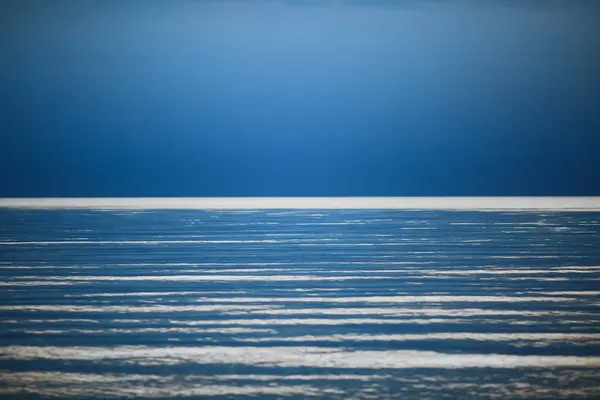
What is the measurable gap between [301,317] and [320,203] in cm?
363

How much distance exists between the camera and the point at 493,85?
216 inches

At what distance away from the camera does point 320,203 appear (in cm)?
497

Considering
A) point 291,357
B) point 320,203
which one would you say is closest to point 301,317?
point 291,357

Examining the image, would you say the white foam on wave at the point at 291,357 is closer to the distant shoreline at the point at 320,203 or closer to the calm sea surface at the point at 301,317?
the calm sea surface at the point at 301,317

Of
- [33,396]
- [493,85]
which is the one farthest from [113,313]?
[493,85]

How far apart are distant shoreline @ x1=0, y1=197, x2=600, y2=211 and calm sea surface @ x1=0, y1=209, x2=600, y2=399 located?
1.91 meters

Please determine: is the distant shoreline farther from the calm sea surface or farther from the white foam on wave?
the white foam on wave

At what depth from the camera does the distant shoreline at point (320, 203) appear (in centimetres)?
455

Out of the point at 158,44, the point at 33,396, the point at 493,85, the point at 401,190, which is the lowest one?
the point at 33,396

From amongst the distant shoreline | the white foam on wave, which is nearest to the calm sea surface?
the white foam on wave

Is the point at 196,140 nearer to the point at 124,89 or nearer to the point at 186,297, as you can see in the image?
the point at 124,89

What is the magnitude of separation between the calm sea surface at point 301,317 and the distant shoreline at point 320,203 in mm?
1906

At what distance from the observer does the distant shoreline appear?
455cm

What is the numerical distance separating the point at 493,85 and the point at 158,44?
8.68 ft
